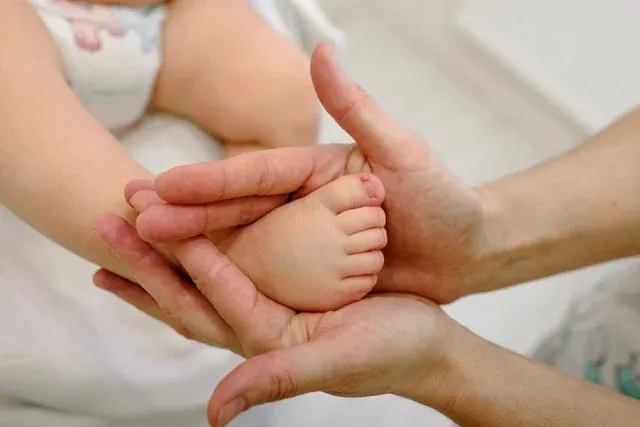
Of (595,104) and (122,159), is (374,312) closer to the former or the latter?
(122,159)

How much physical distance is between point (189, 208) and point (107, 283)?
0.15 m

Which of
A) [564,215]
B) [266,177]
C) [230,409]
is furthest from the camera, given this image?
[564,215]

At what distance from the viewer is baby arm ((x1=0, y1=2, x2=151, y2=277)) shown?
1.99 ft

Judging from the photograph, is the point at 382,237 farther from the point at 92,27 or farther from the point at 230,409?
the point at 92,27

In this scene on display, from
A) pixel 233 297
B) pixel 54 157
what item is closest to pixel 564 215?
pixel 233 297

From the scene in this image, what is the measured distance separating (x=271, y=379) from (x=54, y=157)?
0.29 m

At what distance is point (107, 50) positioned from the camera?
2.27 ft

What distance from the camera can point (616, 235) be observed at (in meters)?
0.69

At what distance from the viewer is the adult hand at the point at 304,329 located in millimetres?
514

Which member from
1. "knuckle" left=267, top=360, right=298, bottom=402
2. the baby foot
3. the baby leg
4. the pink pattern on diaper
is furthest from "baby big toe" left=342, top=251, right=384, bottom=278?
the pink pattern on diaper

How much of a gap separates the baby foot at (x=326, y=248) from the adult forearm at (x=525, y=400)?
136mm

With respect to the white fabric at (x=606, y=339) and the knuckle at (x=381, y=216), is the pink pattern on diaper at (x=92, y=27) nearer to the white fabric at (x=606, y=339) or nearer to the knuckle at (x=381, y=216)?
the knuckle at (x=381, y=216)

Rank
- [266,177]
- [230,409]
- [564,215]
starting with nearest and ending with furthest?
[230,409], [266,177], [564,215]

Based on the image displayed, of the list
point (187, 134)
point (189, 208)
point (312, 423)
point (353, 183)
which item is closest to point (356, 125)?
point (353, 183)
